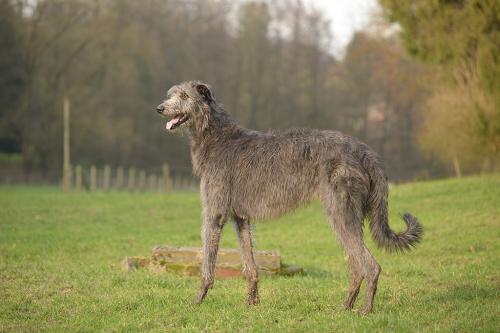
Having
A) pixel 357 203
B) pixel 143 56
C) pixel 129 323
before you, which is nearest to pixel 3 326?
pixel 129 323

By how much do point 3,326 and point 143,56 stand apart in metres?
55.0

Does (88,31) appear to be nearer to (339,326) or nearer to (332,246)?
(332,246)

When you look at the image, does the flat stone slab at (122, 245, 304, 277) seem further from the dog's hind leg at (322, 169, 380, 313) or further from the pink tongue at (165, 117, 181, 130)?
the dog's hind leg at (322, 169, 380, 313)

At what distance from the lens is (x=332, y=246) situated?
1516 centimetres

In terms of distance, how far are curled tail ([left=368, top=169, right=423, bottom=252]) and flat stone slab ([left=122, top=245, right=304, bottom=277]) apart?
3169 mm

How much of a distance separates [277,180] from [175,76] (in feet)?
186

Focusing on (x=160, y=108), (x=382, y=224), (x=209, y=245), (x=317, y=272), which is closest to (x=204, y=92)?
(x=160, y=108)

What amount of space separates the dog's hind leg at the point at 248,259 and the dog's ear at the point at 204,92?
1636 millimetres

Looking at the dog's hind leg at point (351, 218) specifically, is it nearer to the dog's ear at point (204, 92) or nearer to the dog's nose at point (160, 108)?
the dog's ear at point (204, 92)

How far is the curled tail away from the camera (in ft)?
24.2

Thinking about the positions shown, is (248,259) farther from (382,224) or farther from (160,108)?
(160,108)

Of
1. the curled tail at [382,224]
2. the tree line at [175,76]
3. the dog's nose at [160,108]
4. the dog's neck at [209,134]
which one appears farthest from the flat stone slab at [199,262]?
the tree line at [175,76]

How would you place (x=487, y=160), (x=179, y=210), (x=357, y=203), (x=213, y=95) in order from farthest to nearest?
1. (x=487, y=160)
2. (x=179, y=210)
3. (x=213, y=95)
4. (x=357, y=203)

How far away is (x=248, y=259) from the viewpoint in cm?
798
